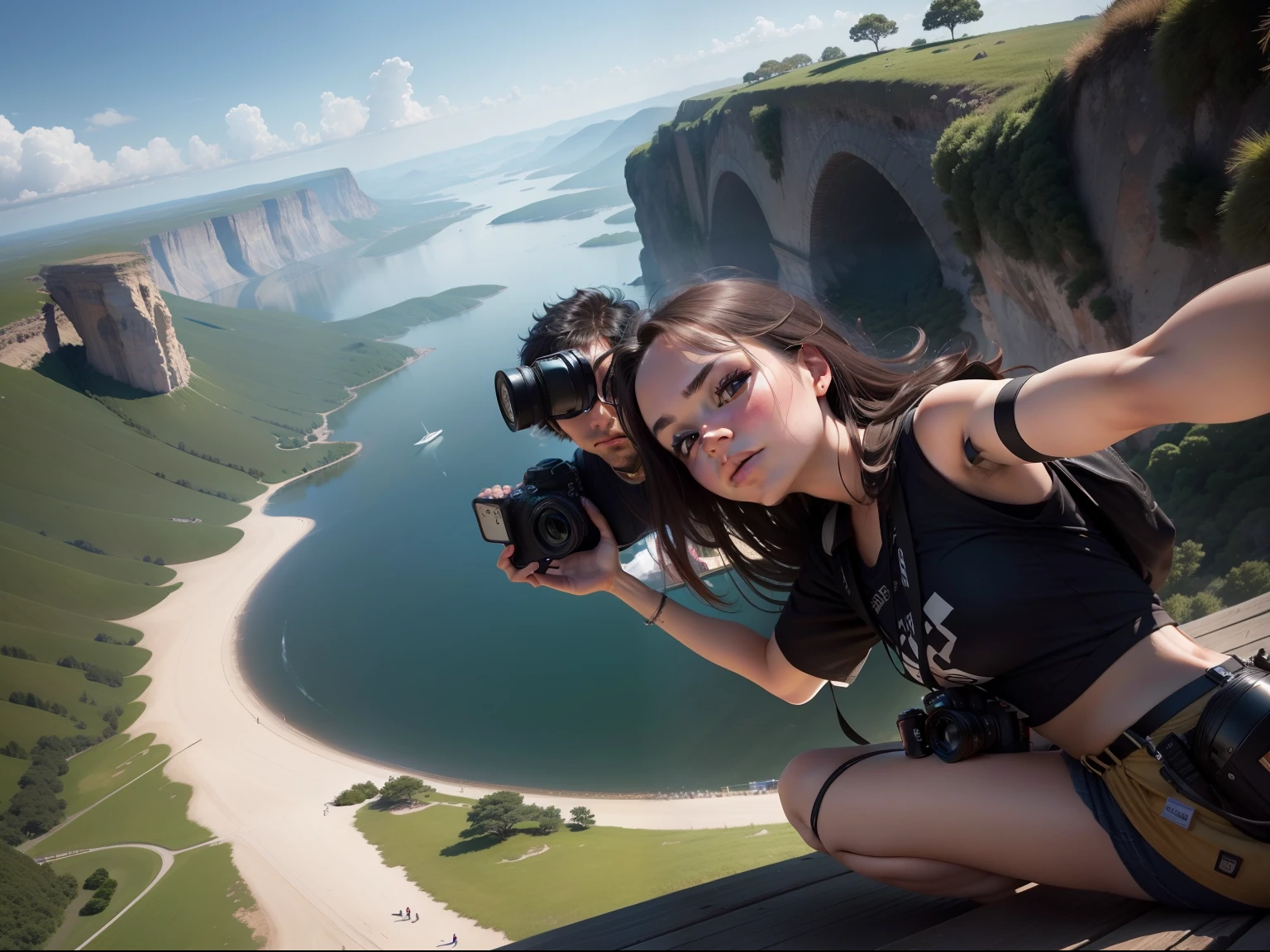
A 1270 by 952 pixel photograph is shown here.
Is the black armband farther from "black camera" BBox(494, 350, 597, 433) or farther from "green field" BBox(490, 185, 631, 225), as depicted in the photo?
"green field" BBox(490, 185, 631, 225)

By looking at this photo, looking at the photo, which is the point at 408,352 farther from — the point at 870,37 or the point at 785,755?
the point at 785,755

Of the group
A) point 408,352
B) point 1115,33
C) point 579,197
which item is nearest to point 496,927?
point 1115,33

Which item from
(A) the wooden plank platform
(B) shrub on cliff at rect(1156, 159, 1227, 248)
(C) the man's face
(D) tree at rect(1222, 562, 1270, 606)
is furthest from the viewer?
(B) shrub on cliff at rect(1156, 159, 1227, 248)

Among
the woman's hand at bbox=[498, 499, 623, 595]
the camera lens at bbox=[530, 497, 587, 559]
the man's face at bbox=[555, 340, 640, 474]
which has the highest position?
the man's face at bbox=[555, 340, 640, 474]

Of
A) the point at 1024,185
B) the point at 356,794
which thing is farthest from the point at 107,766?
the point at 1024,185

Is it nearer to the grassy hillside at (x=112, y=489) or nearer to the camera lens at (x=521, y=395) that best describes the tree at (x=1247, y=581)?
the camera lens at (x=521, y=395)

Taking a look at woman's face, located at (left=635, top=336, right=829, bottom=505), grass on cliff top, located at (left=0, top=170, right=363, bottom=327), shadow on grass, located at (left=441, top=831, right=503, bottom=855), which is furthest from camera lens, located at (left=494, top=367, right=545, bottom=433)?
grass on cliff top, located at (left=0, top=170, right=363, bottom=327)

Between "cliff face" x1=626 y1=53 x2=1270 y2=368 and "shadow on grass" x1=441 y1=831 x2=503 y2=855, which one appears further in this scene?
"shadow on grass" x1=441 y1=831 x2=503 y2=855

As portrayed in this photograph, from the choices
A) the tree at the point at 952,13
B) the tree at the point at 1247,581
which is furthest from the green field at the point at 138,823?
the tree at the point at 952,13

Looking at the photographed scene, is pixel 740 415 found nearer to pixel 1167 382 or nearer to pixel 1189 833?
pixel 1167 382
